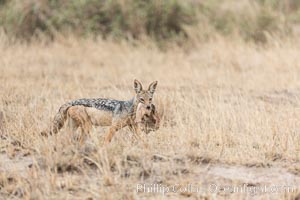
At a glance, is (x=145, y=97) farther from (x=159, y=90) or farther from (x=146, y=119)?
(x=159, y=90)

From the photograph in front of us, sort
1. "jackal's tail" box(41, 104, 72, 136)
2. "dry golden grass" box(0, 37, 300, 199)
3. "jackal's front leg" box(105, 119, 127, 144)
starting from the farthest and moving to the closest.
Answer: "jackal's tail" box(41, 104, 72, 136) → "jackal's front leg" box(105, 119, 127, 144) → "dry golden grass" box(0, 37, 300, 199)

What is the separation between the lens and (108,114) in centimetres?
801

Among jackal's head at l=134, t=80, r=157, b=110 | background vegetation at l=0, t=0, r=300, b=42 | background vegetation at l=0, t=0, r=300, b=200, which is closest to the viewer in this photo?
background vegetation at l=0, t=0, r=300, b=200

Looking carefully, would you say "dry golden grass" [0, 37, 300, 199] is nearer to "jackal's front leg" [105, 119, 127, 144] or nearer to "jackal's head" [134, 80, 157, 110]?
"jackal's front leg" [105, 119, 127, 144]

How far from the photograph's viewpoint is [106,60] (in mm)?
14883

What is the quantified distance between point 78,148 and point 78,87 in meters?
4.15

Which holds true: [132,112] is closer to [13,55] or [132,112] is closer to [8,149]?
[8,149]

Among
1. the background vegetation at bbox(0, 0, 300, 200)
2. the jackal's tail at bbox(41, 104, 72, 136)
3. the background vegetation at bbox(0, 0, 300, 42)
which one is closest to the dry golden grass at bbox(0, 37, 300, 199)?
the background vegetation at bbox(0, 0, 300, 200)

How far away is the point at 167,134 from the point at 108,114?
834 mm

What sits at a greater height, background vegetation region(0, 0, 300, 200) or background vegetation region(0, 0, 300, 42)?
background vegetation region(0, 0, 300, 42)

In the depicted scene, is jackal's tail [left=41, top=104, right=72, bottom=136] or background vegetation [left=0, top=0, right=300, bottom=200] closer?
background vegetation [left=0, top=0, right=300, bottom=200]

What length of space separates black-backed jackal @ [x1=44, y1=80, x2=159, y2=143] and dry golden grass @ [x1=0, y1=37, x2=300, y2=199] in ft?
0.55

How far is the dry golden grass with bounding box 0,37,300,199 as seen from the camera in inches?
289

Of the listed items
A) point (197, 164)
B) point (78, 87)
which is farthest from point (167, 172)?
point (78, 87)
